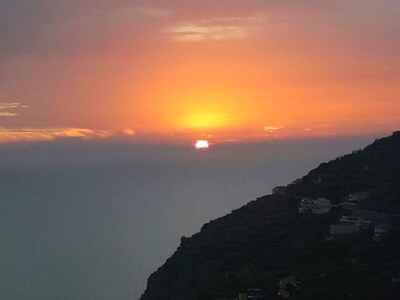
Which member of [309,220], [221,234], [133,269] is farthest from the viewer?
[133,269]

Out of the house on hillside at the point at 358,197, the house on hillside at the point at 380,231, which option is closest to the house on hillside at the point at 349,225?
the house on hillside at the point at 380,231

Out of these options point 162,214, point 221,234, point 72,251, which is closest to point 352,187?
point 221,234

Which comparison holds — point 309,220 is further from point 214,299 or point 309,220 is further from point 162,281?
point 214,299

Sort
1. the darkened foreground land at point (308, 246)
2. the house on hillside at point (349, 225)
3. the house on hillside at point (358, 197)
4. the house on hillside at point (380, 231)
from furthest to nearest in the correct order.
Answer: the house on hillside at point (358, 197)
the house on hillside at point (349, 225)
the house on hillside at point (380, 231)
the darkened foreground land at point (308, 246)

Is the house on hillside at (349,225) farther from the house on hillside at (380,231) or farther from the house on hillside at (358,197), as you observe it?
the house on hillside at (358,197)

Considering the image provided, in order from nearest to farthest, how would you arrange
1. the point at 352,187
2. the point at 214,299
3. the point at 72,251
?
the point at 214,299, the point at 352,187, the point at 72,251

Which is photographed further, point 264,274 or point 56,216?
point 56,216

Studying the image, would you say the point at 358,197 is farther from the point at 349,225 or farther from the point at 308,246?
the point at 308,246
